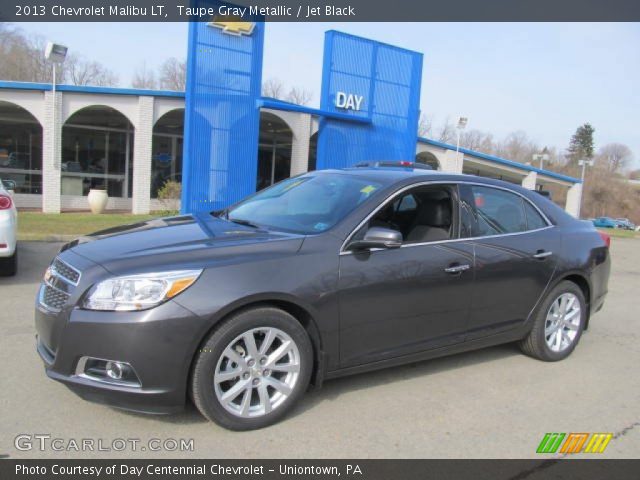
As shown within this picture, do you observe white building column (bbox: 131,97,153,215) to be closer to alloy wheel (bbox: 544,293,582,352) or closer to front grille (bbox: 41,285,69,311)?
front grille (bbox: 41,285,69,311)

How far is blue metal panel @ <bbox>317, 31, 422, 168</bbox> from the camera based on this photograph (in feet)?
53.2

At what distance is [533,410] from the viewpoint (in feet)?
13.1

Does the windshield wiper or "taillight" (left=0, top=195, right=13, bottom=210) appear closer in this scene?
the windshield wiper

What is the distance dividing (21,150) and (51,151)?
404cm

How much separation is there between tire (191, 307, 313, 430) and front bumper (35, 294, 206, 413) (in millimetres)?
124

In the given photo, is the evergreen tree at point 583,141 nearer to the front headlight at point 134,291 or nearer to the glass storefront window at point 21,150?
the glass storefront window at point 21,150

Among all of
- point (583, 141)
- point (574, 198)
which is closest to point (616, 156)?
point (583, 141)

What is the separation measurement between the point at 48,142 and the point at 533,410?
16897 mm

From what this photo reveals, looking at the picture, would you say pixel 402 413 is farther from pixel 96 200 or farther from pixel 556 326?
pixel 96 200

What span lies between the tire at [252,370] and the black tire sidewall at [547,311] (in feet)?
8.05

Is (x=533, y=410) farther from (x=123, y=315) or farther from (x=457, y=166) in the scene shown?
(x=457, y=166)

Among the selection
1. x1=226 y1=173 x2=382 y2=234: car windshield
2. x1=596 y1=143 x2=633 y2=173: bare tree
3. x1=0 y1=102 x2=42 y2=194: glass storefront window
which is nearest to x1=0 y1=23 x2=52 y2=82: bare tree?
x1=0 y1=102 x2=42 y2=194: glass storefront window

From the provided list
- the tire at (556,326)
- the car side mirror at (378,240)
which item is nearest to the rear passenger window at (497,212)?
the tire at (556,326)
